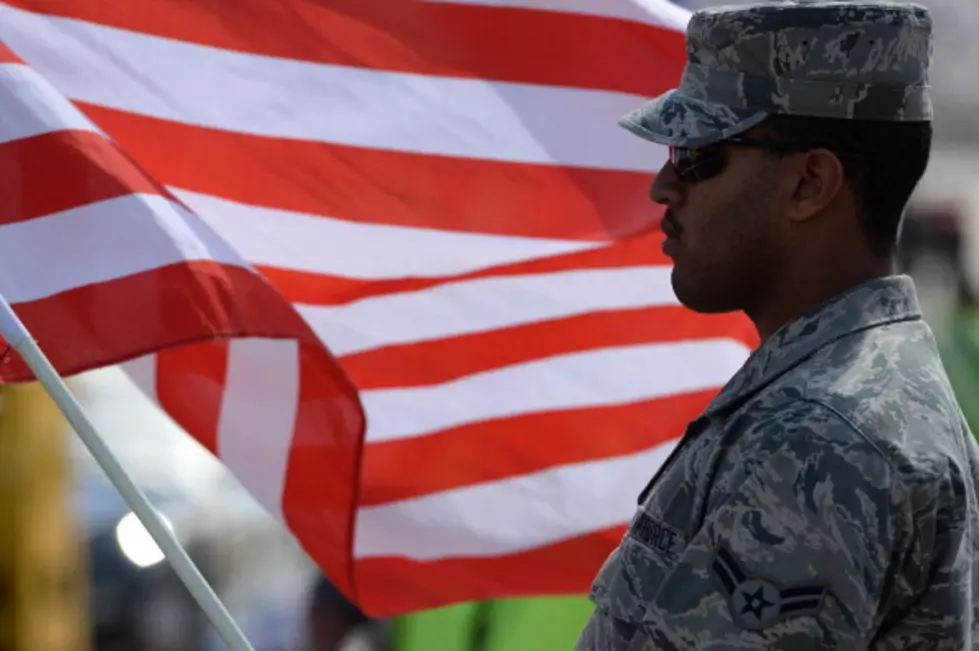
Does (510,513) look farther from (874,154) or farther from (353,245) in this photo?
(874,154)

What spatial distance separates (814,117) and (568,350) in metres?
2.02

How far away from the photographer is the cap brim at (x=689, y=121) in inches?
74.4

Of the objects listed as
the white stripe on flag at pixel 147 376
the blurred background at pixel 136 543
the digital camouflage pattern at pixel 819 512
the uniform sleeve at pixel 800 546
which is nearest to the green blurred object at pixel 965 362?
the blurred background at pixel 136 543

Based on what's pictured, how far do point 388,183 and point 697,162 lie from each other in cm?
144

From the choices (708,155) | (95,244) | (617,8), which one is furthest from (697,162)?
(617,8)

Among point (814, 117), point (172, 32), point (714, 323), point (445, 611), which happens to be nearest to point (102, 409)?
point (445, 611)

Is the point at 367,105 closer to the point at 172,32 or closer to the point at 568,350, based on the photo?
the point at 172,32

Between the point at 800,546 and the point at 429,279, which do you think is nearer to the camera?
the point at 800,546

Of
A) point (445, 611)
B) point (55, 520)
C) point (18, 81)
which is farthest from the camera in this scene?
point (55, 520)

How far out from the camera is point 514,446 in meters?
3.73

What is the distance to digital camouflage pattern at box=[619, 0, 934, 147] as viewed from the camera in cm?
184

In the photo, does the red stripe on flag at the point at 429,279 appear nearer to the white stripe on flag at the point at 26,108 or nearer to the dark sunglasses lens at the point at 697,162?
the white stripe on flag at the point at 26,108

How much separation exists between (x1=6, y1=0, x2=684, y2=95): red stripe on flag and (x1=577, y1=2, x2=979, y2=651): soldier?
1.38 m

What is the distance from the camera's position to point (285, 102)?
A: 326 cm
